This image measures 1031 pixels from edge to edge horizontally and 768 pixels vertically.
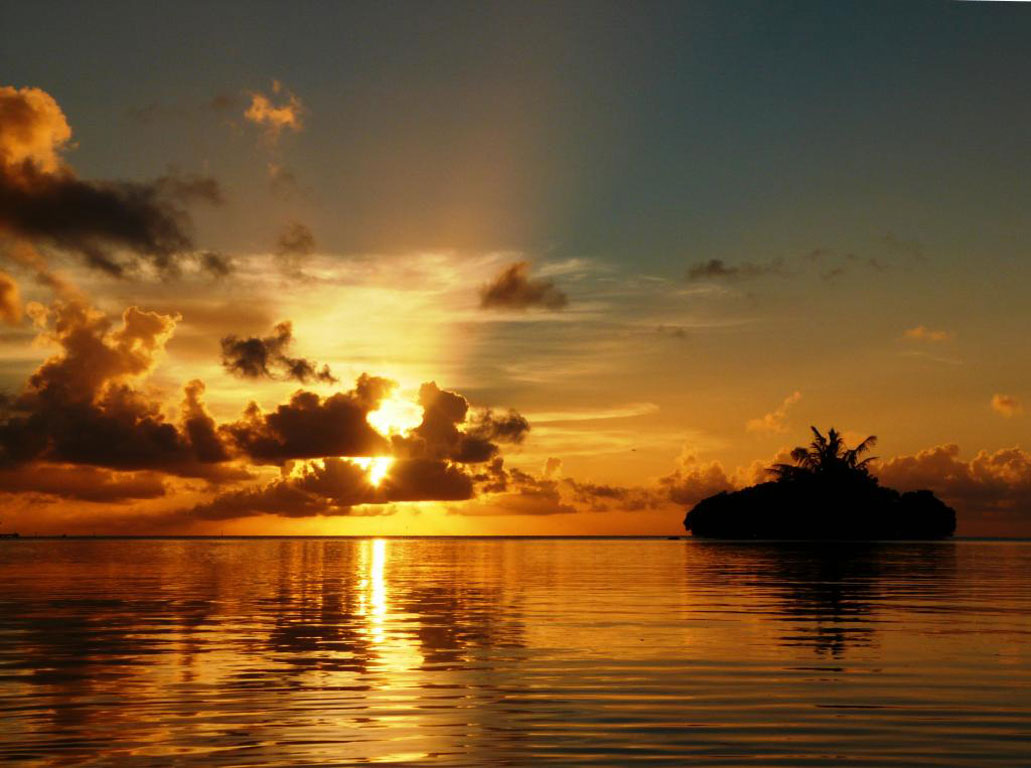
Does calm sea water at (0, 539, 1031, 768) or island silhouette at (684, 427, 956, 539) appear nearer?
calm sea water at (0, 539, 1031, 768)

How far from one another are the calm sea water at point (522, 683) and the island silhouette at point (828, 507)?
11134 cm

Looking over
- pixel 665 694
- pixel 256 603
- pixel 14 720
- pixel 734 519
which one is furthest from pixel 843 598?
pixel 734 519

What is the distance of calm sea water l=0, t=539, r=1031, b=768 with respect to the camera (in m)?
14.5

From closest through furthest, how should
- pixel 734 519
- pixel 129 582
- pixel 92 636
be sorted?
pixel 92 636
pixel 129 582
pixel 734 519

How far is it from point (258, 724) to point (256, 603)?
2725cm

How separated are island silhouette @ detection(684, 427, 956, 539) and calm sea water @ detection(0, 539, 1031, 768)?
11134 centimetres

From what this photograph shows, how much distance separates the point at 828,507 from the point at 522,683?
144 meters

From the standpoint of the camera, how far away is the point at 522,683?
20188mm

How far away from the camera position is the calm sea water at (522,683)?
1449 cm

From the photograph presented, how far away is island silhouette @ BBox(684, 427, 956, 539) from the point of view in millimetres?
149125

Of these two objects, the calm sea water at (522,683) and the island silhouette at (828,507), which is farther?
the island silhouette at (828,507)

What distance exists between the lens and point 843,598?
42.7 metres

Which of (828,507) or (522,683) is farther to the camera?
(828,507)

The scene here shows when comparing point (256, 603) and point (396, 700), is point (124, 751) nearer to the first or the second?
point (396, 700)
